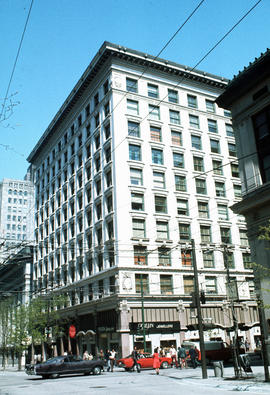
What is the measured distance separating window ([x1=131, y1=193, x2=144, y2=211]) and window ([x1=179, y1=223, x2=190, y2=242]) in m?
5.35

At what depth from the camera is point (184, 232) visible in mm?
46344

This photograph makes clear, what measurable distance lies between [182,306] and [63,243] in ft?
68.6

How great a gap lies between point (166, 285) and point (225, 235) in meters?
10.4

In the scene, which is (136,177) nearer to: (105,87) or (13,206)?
(105,87)

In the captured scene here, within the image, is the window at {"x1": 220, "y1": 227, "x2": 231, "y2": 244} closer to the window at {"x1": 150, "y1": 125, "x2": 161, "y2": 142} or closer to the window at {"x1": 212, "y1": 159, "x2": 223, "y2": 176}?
the window at {"x1": 212, "y1": 159, "x2": 223, "y2": 176}

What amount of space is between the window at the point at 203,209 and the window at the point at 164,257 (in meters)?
7.02

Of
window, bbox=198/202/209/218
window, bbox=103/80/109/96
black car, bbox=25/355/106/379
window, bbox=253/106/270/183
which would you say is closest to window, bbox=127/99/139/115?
window, bbox=103/80/109/96

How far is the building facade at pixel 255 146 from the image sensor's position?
28.1m

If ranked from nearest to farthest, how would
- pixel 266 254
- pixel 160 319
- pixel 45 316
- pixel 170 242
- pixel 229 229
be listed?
pixel 266 254, pixel 160 319, pixel 170 242, pixel 229 229, pixel 45 316

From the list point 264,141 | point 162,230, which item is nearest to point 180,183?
point 162,230

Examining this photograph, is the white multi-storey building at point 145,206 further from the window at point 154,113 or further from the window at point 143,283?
the window at point 154,113

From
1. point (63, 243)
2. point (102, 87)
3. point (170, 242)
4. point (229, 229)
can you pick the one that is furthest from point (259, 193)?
point (63, 243)

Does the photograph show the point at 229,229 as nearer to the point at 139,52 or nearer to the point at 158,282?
the point at 158,282

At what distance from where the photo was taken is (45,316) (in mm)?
53844
